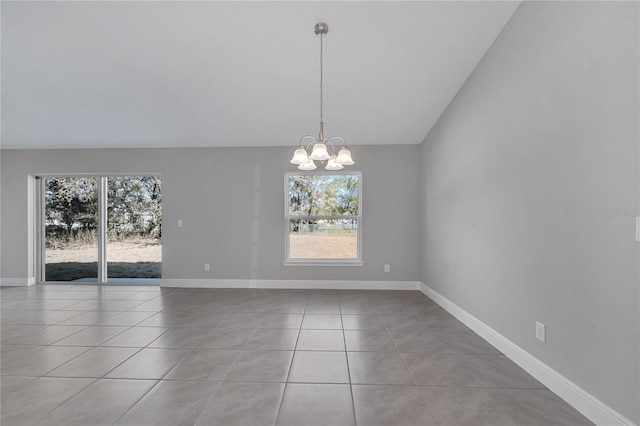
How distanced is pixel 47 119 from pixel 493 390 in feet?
19.9

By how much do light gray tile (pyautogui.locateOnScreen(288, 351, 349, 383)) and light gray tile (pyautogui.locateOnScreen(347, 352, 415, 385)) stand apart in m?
0.07

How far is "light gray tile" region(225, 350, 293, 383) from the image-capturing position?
2074 mm

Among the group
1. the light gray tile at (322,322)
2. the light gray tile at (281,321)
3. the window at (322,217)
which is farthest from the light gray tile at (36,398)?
the window at (322,217)

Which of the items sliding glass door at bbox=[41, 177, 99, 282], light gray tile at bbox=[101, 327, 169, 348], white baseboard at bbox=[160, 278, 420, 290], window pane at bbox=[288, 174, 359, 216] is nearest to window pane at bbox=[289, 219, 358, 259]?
window pane at bbox=[288, 174, 359, 216]

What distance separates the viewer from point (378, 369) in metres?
2.20

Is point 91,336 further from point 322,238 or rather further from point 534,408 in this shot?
point 534,408

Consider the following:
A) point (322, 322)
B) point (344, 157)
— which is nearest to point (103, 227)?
point (322, 322)

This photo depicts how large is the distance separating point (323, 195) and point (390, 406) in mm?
3467

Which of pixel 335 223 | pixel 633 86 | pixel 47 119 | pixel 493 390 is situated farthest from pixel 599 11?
pixel 47 119

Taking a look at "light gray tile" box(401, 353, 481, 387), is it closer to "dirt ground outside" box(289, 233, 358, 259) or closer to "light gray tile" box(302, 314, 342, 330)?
"light gray tile" box(302, 314, 342, 330)

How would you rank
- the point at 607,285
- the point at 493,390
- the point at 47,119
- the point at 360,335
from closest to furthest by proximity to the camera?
Result: the point at 607,285
the point at 493,390
the point at 360,335
the point at 47,119

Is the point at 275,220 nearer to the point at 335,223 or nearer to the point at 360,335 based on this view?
the point at 335,223

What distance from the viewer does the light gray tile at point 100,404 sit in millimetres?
1644

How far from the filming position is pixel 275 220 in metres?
4.82
